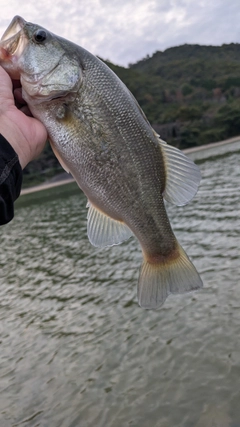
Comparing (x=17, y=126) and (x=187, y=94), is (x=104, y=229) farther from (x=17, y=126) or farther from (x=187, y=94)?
(x=187, y=94)

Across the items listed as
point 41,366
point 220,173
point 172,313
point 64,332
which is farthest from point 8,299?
point 220,173

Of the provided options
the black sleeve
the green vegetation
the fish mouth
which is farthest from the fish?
the green vegetation

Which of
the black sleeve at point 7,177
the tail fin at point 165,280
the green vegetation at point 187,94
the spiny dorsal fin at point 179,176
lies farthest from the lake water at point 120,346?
the green vegetation at point 187,94

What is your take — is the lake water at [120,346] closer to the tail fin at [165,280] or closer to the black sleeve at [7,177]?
the tail fin at [165,280]

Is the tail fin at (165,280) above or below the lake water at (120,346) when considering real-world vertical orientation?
above

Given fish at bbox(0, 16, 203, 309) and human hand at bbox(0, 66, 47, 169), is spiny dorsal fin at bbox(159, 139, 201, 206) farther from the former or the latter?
human hand at bbox(0, 66, 47, 169)

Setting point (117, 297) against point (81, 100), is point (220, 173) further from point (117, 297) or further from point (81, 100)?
point (81, 100)

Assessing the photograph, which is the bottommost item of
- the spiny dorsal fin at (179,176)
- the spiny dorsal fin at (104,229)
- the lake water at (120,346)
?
the lake water at (120,346)
